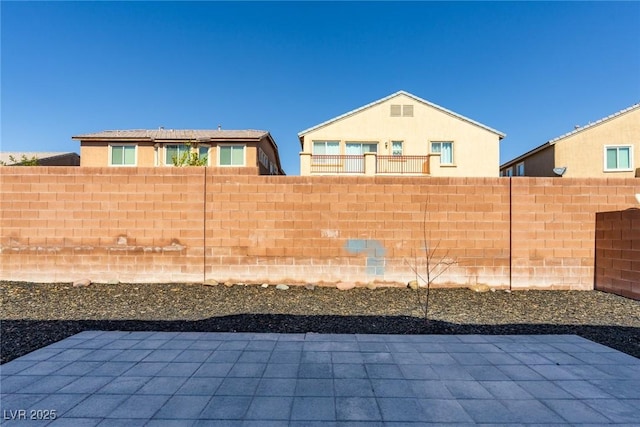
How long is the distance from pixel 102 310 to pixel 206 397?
4.58m

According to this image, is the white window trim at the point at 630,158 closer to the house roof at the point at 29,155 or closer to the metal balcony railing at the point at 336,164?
the metal balcony railing at the point at 336,164

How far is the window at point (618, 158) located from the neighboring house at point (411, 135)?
550 cm

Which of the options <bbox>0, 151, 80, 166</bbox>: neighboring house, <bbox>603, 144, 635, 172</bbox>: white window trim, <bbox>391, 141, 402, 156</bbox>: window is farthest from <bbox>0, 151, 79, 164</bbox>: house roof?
<bbox>603, 144, 635, 172</bbox>: white window trim

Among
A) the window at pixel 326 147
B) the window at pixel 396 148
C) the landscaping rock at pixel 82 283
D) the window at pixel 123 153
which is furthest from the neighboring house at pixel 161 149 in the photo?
the landscaping rock at pixel 82 283

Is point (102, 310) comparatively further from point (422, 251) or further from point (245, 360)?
point (422, 251)

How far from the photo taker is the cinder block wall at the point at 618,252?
24.3ft

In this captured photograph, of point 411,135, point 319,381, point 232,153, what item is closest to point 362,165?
point 411,135

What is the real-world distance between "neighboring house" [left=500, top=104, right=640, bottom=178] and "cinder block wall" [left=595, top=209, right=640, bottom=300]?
10.5 m

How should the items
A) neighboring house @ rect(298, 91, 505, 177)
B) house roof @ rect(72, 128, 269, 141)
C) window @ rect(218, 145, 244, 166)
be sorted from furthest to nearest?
window @ rect(218, 145, 244, 166), house roof @ rect(72, 128, 269, 141), neighboring house @ rect(298, 91, 505, 177)

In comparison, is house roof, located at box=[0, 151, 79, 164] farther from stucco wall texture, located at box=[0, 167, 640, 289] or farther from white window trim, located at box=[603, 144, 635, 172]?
white window trim, located at box=[603, 144, 635, 172]

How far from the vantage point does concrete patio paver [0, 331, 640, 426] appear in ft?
10.1

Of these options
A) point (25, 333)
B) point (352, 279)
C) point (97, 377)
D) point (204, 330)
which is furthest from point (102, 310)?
point (352, 279)

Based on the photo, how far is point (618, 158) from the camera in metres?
17.2

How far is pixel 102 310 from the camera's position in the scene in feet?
21.9
